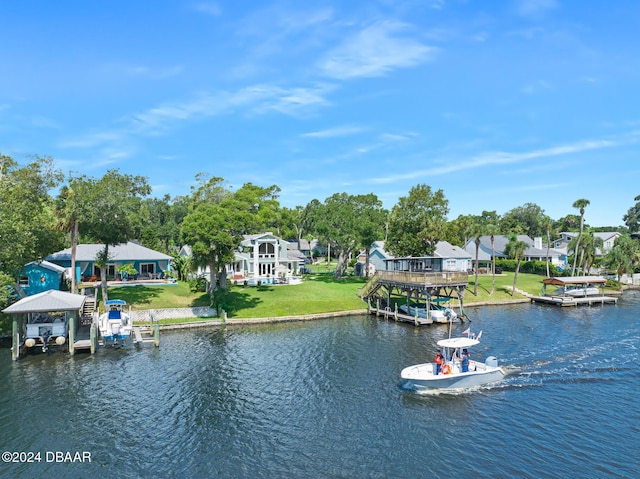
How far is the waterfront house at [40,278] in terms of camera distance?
4903cm

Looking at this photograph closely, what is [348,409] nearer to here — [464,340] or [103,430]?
[464,340]

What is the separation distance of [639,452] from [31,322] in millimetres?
43276

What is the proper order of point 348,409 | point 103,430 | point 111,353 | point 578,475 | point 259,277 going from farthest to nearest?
point 259,277, point 111,353, point 348,409, point 103,430, point 578,475

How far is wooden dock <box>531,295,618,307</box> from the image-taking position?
5934 centimetres

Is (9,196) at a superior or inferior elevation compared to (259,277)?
superior

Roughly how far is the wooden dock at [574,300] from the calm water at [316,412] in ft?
70.8

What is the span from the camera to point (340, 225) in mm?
70562

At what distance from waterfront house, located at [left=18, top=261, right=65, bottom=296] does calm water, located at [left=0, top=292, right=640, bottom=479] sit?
56.8ft

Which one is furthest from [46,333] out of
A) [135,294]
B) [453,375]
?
[453,375]

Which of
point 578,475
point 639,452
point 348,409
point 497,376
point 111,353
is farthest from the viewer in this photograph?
point 111,353

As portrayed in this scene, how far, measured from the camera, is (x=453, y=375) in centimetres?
2739

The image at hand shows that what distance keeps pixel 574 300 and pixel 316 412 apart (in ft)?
162

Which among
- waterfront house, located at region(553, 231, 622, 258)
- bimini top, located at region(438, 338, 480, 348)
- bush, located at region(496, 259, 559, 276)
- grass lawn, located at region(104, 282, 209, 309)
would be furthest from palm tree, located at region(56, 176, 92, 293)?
waterfront house, located at region(553, 231, 622, 258)

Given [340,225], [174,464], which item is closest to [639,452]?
[174,464]
